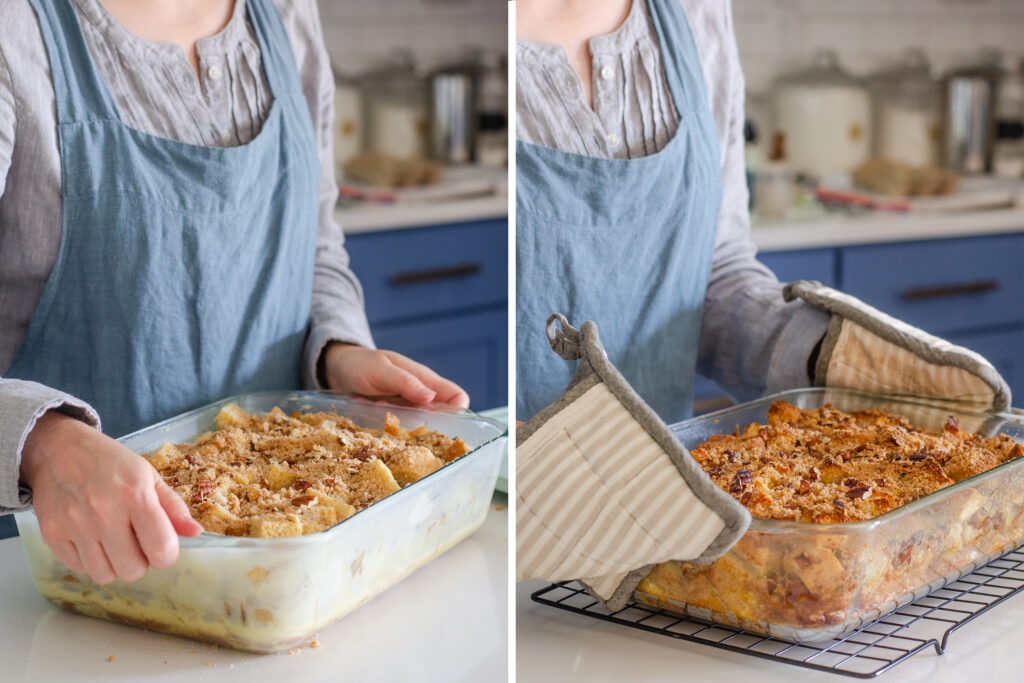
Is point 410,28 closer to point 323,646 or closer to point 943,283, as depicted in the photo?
point 943,283

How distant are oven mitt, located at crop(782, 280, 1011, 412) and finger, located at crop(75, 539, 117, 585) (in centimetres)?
63

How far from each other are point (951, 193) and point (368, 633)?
2.51m

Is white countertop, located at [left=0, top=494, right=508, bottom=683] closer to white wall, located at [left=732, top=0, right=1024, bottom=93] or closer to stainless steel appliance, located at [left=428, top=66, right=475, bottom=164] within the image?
white wall, located at [left=732, top=0, right=1024, bottom=93]

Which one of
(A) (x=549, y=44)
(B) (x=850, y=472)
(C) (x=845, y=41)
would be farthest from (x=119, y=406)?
(C) (x=845, y=41)

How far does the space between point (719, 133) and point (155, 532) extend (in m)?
0.77

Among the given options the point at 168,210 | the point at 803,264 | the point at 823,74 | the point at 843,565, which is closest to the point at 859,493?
the point at 843,565

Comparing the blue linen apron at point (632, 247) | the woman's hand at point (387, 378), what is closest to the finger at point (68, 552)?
the woman's hand at point (387, 378)

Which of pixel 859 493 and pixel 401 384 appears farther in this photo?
pixel 401 384

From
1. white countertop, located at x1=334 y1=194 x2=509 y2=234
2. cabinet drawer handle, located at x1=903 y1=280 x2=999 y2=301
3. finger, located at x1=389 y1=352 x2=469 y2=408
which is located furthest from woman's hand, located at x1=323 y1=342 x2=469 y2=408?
cabinet drawer handle, located at x1=903 y1=280 x2=999 y2=301

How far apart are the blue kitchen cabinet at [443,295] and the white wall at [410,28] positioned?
2.07 ft

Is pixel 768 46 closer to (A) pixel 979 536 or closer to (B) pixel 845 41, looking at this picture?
(B) pixel 845 41

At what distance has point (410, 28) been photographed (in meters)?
2.95

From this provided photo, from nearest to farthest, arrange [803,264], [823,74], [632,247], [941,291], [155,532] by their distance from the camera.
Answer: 1. [155,532]
2. [632,247]
3. [803,264]
4. [941,291]
5. [823,74]

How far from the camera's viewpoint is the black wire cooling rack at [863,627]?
0.62 metres
